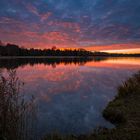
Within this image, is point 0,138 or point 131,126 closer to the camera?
point 0,138

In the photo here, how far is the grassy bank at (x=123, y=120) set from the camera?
694 centimetres

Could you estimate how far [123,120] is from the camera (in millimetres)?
8969

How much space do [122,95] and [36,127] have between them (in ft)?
24.2

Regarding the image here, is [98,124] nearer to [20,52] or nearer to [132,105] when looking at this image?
[132,105]

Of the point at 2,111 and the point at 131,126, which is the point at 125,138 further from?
the point at 2,111

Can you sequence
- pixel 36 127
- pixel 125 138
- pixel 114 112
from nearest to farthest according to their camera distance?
pixel 125 138
pixel 36 127
pixel 114 112

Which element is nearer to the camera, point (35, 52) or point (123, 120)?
point (123, 120)

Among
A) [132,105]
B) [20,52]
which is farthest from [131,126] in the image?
[20,52]

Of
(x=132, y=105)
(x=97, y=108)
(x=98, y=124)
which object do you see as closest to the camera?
(x=98, y=124)

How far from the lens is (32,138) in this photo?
7281mm

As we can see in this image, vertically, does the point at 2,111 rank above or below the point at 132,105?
above

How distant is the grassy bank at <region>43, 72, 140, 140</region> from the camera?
6.94 metres

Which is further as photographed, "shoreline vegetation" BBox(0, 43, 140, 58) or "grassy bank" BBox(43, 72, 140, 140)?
"shoreline vegetation" BBox(0, 43, 140, 58)

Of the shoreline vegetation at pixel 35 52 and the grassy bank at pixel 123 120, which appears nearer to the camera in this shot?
the grassy bank at pixel 123 120
